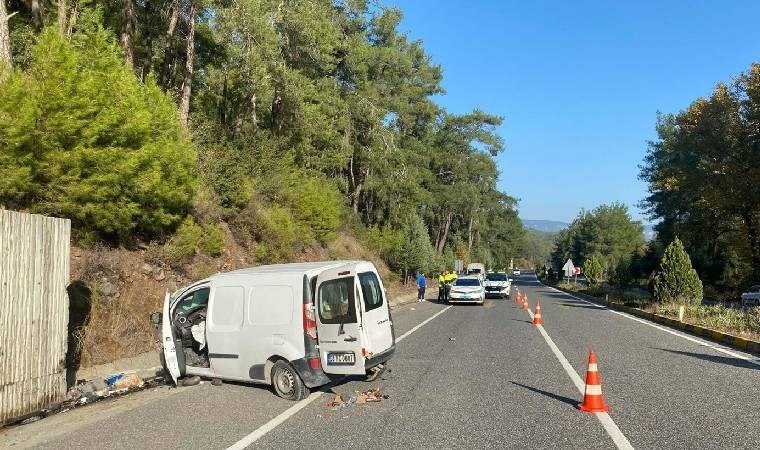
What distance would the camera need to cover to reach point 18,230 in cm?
736

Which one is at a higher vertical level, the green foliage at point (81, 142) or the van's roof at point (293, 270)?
the green foliage at point (81, 142)

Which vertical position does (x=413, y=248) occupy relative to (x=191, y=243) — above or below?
above

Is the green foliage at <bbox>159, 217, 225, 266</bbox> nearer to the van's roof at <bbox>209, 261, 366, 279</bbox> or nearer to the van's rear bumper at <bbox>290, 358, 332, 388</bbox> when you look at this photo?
the van's roof at <bbox>209, 261, 366, 279</bbox>

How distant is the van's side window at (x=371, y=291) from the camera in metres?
8.40

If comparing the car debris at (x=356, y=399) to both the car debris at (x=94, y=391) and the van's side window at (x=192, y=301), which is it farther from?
the car debris at (x=94, y=391)

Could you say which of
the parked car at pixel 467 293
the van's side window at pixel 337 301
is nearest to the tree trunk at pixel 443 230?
the parked car at pixel 467 293

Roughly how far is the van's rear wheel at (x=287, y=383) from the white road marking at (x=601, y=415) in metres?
3.83

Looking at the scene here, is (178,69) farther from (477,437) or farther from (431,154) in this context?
(431,154)

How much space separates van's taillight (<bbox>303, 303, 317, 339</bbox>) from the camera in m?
7.92

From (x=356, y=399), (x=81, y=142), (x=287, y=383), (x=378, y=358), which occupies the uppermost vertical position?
(x=81, y=142)

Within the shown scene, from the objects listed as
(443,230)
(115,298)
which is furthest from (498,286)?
(443,230)

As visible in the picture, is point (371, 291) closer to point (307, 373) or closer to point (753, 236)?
point (307, 373)

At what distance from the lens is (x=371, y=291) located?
28.4ft

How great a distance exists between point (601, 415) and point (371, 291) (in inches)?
137
